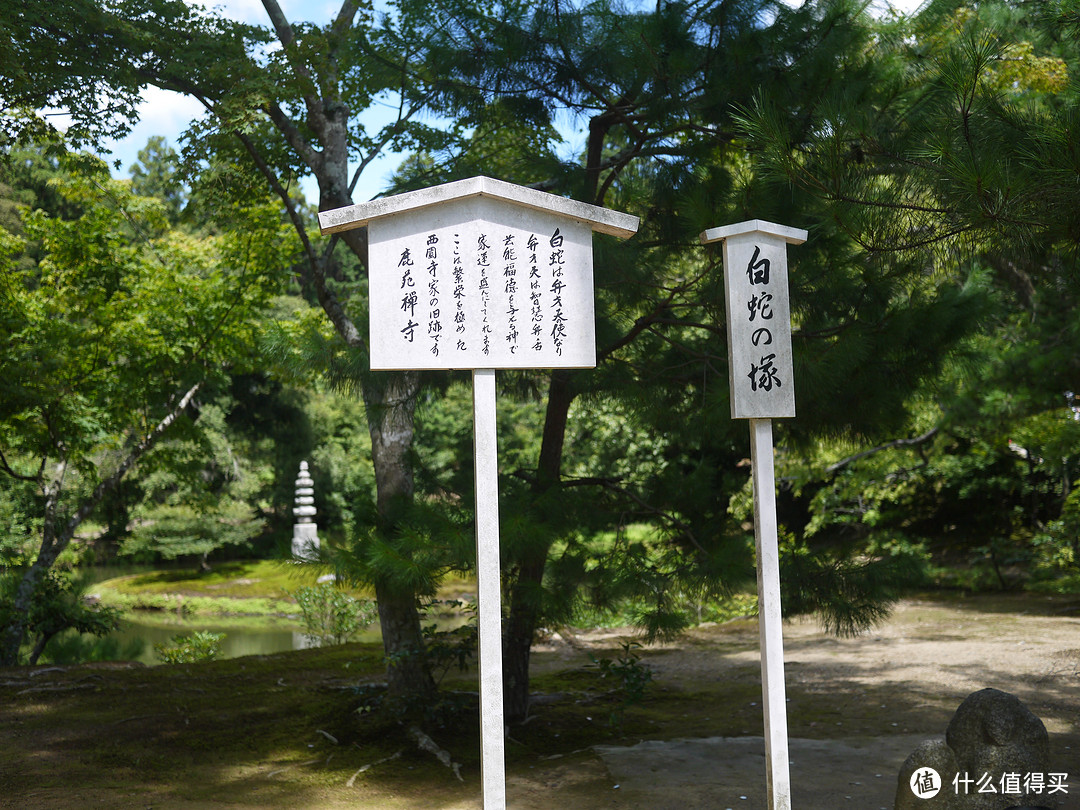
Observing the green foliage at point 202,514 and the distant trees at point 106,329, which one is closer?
the distant trees at point 106,329

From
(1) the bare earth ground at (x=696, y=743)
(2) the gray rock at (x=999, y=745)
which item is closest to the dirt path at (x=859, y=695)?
(1) the bare earth ground at (x=696, y=743)

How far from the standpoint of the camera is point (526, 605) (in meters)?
4.36

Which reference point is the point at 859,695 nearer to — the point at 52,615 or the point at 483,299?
the point at 483,299

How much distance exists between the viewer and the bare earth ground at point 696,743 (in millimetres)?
3924

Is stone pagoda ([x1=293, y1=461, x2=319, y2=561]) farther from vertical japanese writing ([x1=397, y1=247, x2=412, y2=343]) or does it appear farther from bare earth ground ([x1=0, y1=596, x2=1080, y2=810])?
vertical japanese writing ([x1=397, y1=247, x2=412, y2=343])

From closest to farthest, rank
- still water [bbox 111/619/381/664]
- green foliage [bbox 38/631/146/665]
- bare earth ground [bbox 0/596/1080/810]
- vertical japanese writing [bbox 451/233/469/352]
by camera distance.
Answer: vertical japanese writing [bbox 451/233/469/352] → bare earth ground [bbox 0/596/1080/810] → green foliage [bbox 38/631/146/665] → still water [bbox 111/619/381/664]

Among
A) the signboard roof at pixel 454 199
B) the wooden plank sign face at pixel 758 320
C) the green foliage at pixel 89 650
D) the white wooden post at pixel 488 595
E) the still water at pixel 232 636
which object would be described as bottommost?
the still water at pixel 232 636

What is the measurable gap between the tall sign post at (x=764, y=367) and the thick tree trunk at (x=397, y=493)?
1.84 m

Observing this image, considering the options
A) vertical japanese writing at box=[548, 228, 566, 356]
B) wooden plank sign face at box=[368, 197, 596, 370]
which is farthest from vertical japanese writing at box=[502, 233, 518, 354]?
vertical japanese writing at box=[548, 228, 566, 356]

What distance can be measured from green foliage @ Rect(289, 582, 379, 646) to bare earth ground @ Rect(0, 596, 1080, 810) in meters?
2.19

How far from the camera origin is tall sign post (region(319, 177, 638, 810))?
9.61ft

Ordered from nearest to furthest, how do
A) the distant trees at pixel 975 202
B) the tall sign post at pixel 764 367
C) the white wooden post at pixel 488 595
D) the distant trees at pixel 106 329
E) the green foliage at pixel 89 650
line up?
the distant trees at pixel 975 202 < the white wooden post at pixel 488 595 < the tall sign post at pixel 764 367 < the distant trees at pixel 106 329 < the green foliage at pixel 89 650

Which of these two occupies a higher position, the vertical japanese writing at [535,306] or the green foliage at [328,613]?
the vertical japanese writing at [535,306]

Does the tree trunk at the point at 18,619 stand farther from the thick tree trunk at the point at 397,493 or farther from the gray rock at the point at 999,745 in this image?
the gray rock at the point at 999,745
